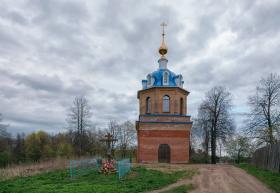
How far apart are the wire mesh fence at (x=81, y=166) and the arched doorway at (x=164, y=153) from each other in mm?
6623

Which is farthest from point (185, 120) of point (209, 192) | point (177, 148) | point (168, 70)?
point (209, 192)

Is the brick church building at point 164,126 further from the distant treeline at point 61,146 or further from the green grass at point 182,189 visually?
the green grass at point 182,189

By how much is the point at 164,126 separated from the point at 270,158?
1043 cm

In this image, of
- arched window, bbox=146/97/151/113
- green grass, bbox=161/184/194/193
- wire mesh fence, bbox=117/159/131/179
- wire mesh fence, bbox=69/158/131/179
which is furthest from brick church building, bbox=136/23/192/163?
green grass, bbox=161/184/194/193

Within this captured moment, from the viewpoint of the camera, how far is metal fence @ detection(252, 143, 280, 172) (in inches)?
657

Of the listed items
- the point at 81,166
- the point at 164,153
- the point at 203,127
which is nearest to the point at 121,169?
the point at 81,166

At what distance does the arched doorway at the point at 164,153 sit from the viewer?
1059 inches

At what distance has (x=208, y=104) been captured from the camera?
34.8m

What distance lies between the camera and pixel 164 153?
2692 cm

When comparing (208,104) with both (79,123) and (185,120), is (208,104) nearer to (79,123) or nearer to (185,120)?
(185,120)

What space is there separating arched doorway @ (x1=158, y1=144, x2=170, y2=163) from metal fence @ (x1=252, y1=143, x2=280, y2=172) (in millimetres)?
7840

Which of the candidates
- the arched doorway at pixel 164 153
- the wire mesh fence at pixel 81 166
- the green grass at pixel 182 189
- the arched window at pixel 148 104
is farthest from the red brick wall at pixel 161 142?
the green grass at pixel 182 189

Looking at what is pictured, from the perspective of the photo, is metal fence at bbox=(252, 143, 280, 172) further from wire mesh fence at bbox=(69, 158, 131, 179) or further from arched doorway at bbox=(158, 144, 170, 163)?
wire mesh fence at bbox=(69, 158, 131, 179)

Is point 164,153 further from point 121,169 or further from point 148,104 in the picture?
point 121,169
